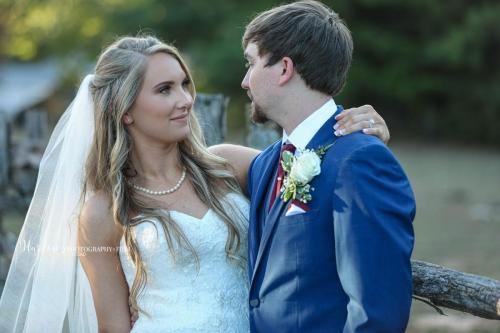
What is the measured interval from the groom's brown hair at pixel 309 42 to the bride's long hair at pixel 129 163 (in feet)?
2.73

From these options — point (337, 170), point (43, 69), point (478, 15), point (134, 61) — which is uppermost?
point (134, 61)

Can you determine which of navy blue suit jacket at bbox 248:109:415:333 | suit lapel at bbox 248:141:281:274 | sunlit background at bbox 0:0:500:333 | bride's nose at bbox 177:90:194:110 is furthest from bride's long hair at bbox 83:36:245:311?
sunlit background at bbox 0:0:500:333

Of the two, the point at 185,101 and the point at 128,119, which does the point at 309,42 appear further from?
the point at 128,119

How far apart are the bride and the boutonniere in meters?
Answer: 0.73

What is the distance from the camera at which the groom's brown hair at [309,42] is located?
2.95 meters

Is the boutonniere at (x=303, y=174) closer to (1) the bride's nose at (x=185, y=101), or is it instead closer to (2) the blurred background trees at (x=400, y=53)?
(1) the bride's nose at (x=185, y=101)

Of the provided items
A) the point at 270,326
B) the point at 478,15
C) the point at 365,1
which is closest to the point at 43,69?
the point at 365,1

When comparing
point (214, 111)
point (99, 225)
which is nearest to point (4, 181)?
point (214, 111)

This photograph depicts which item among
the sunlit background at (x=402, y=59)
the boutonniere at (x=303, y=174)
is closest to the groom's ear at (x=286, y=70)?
the boutonniere at (x=303, y=174)

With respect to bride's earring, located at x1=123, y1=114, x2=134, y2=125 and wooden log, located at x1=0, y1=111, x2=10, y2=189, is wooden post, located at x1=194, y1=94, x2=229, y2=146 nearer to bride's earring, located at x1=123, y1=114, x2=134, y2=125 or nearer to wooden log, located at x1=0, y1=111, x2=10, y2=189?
bride's earring, located at x1=123, y1=114, x2=134, y2=125

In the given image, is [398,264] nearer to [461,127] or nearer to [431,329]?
[431,329]

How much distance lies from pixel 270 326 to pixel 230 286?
0.63 metres

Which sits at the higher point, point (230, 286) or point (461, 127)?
point (230, 286)

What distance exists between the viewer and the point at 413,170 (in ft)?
63.9
